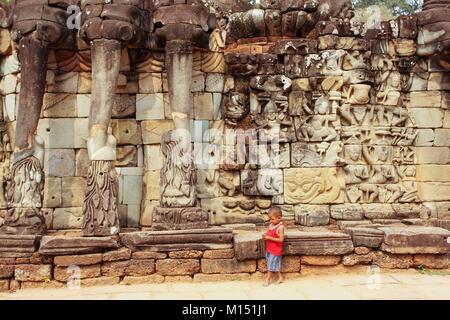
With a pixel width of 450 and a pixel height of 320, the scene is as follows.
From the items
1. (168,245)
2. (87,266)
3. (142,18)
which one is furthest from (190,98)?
(87,266)

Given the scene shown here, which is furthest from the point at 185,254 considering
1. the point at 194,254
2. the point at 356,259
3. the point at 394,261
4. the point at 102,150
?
the point at 394,261

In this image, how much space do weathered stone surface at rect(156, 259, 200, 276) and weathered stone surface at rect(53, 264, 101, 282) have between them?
0.85 m

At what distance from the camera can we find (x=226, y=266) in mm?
6977

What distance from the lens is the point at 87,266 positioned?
22.2 ft

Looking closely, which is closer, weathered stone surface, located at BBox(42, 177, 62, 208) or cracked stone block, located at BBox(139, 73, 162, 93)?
weathered stone surface, located at BBox(42, 177, 62, 208)

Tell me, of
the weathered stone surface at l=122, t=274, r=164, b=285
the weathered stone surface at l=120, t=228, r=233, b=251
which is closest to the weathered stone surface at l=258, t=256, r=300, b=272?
the weathered stone surface at l=120, t=228, r=233, b=251

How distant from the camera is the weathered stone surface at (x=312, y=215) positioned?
8320 millimetres

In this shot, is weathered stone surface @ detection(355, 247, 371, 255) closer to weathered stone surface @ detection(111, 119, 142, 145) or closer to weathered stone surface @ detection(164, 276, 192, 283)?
weathered stone surface @ detection(164, 276, 192, 283)

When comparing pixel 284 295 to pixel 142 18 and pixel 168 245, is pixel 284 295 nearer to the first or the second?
pixel 168 245

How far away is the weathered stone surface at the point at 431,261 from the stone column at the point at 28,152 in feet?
18.0

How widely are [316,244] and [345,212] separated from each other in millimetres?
1507

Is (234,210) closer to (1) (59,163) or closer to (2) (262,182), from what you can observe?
(2) (262,182)

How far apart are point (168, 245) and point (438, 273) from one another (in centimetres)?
392

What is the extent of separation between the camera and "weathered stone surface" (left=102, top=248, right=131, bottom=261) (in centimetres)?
682
